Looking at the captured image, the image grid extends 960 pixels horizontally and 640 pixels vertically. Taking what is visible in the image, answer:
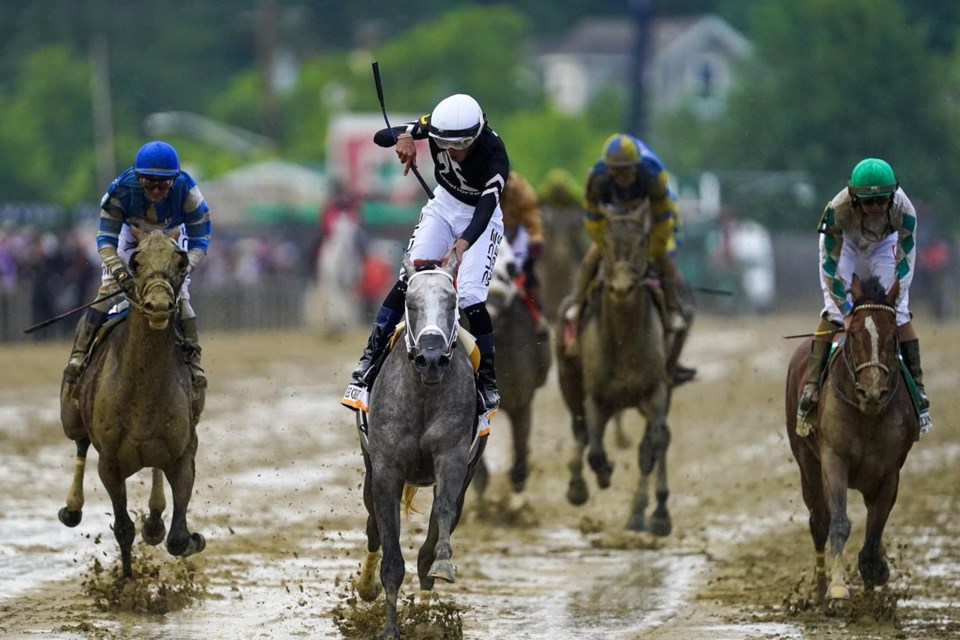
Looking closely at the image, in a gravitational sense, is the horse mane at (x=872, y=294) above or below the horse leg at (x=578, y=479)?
above

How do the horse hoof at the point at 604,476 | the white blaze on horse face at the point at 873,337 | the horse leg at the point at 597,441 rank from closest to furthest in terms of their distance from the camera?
the white blaze on horse face at the point at 873,337 → the horse leg at the point at 597,441 → the horse hoof at the point at 604,476

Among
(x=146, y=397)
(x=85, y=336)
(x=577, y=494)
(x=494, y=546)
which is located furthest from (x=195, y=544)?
(x=577, y=494)

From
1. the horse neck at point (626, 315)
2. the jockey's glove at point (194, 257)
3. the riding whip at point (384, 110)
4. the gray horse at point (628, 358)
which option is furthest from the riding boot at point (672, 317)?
the jockey's glove at point (194, 257)

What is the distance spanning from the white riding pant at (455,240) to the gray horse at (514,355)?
155 inches

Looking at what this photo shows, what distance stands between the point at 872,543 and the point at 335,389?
46.5ft

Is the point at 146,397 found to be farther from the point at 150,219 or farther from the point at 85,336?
the point at 150,219

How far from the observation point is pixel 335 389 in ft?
78.3

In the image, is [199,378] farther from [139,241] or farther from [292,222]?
[292,222]

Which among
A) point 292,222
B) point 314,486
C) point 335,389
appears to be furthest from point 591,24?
point 314,486

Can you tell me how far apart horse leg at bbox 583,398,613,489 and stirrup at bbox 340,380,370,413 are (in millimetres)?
3971

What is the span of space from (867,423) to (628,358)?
11.2 feet

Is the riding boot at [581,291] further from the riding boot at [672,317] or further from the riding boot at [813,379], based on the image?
the riding boot at [813,379]

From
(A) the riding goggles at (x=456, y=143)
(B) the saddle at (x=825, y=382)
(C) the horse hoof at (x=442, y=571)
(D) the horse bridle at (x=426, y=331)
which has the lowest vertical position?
(C) the horse hoof at (x=442, y=571)

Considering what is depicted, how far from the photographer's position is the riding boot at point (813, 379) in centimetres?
1066
